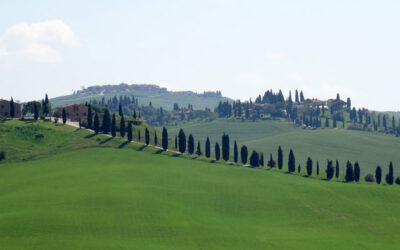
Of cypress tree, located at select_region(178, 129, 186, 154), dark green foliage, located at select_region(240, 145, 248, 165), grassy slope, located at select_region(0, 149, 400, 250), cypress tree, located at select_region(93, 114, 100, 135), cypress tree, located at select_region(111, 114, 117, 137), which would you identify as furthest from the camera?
cypress tree, located at select_region(93, 114, 100, 135)

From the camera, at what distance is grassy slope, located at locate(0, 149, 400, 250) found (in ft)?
316

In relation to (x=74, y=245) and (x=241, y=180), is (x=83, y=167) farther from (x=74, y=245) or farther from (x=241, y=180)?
(x=74, y=245)

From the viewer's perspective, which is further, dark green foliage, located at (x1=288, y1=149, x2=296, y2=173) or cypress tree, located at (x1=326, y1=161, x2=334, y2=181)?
dark green foliage, located at (x1=288, y1=149, x2=296, y2=173)

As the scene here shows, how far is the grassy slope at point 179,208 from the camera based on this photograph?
3792 inches

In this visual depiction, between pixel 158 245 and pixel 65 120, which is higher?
pixel 65 120

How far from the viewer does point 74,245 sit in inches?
3497

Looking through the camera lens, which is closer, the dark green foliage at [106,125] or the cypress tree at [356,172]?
the cypress tree at [356,172]

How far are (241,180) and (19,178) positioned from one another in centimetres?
5224

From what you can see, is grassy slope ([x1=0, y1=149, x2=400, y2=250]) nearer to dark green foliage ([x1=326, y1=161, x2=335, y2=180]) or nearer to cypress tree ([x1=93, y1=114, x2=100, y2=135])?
dark green foliage ([x1=326, y1=161, x2=335, y2=180])

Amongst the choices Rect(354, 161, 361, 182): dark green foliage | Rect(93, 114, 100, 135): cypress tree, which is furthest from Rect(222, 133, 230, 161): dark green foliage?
Rect(93, 114, 100, 135): cypress tree

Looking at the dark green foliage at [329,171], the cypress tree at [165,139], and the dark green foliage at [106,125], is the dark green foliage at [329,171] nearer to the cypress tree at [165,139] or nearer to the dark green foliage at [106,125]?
the cypress tree at [165,139]

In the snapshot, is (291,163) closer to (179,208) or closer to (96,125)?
(179,208)

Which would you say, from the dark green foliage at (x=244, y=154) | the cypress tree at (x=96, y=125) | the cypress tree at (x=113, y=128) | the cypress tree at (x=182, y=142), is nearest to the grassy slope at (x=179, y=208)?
the dark green foliage at (x=244, y=154)

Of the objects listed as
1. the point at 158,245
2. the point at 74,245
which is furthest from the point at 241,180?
the point at 74,245
